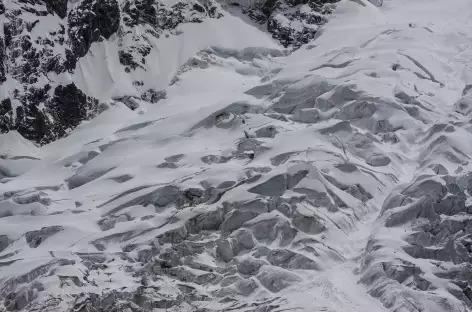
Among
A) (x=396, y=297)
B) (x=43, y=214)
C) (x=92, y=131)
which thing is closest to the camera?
(x=396, y=297)

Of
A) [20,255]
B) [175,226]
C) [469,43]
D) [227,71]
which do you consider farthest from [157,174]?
[469,43]

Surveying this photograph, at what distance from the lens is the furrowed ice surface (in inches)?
2143

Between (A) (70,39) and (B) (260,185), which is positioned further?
(A) (70,39)

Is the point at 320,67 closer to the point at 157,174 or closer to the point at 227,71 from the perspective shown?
the point at 227,71

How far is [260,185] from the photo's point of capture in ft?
203

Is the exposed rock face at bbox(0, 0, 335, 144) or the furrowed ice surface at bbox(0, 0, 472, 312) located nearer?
the furrowed ice surface at bbox(0, 0, 472, 312)

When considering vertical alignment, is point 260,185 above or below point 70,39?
below

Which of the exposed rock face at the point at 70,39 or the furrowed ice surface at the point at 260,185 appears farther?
the exposed rock face at the point at 70,39

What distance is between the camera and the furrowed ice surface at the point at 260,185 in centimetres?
5444

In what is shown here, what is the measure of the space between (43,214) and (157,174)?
8925 millimetres

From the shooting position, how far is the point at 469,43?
79.8m

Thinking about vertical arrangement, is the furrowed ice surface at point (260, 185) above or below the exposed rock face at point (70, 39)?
below

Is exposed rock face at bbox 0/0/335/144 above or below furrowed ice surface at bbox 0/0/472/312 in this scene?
above

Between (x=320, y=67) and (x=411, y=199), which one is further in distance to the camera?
(x=320, y=67)
